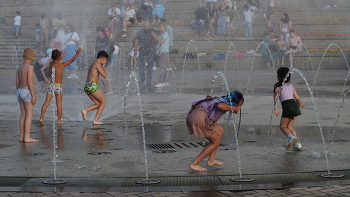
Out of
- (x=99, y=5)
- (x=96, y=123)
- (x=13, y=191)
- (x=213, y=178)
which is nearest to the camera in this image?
(x=13, y=191)

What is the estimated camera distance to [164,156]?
26.1 ft

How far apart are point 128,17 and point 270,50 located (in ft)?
21.3

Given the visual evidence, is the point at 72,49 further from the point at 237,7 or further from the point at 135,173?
the point at 135,173

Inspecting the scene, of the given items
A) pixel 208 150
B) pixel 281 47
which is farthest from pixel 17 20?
pixel 208 150

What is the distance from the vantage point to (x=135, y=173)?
6980 mm

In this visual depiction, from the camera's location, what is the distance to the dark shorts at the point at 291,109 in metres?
8.57

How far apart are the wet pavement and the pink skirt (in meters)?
0.44

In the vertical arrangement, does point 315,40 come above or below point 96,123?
above

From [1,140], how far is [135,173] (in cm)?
310

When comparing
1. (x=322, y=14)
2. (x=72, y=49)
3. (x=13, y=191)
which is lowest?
(x=13, y=191)

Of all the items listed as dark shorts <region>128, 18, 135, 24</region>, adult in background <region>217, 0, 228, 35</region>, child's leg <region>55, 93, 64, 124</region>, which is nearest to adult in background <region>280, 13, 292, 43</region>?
adult in background <region>217, 0, 228, 35</region>

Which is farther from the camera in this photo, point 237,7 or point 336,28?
point 237,7

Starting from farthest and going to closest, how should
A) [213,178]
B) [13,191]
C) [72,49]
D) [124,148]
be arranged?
1. [72,49]
2. [124,148]
3. [213,178]
4. [13,191]

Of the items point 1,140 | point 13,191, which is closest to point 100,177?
point 13,191
